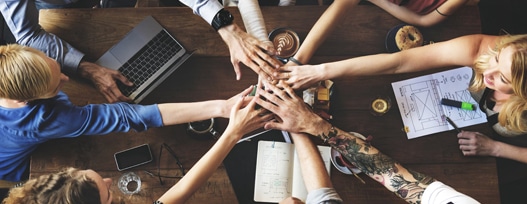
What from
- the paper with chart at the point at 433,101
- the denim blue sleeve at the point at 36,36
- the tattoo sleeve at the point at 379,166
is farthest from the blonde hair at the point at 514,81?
the denim blue sleeve at the point at 36,36

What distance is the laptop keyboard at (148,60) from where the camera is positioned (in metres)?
1.71

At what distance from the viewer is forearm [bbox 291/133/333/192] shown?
156 centimetres

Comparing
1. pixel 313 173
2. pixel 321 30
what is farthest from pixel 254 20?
pixel 313 173

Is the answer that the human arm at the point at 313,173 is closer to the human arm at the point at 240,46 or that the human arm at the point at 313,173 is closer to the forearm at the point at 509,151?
the human arm at the point at 240,46

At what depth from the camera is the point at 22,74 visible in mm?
1428

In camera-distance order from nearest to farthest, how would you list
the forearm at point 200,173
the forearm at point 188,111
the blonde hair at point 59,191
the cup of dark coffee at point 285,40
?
the blonde hair at point 59,191 → the forearm at point 200,173 → the forearm at point 188,111 → the cup of dark coffee at point 285,40

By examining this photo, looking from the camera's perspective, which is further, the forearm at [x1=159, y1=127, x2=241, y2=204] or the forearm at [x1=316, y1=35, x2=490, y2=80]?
the forearm at [x1=316, y1=35, x2=490, y2=80]

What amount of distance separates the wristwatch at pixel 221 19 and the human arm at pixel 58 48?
42cm

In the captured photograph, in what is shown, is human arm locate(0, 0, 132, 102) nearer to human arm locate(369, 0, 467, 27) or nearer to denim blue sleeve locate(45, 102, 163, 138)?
denim blue sleeve locate(45, 102, 163, 138)

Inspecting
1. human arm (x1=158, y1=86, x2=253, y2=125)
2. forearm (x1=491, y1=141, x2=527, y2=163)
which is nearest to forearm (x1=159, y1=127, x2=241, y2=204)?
human arm (x1=158, y1=86, x2=253, y2=125)

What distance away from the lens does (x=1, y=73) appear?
143cm

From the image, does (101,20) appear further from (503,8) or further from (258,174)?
(503,8)

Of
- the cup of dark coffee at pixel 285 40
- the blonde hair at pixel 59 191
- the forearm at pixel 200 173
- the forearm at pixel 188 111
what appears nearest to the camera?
the blonde hair at pixel 59 191

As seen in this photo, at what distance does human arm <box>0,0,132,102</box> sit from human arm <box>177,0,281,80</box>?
1.36 feet
